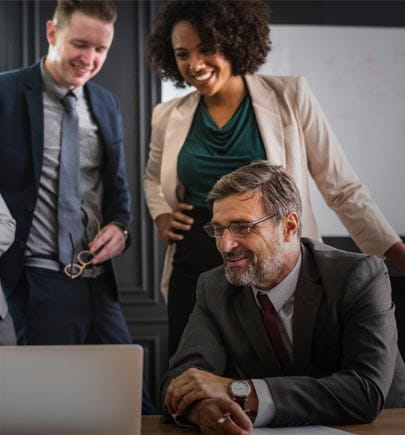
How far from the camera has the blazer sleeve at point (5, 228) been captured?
233 centimetres

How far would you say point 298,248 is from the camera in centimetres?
183

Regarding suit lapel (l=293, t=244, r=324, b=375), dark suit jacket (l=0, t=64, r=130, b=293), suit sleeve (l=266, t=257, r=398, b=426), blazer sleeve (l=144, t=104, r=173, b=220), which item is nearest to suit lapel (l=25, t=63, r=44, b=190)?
dark suit jacket (l=0, t=64, r=130, b=293)

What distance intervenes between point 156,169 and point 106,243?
30 centimetres

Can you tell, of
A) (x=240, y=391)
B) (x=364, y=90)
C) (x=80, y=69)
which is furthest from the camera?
(x=364, y=90)

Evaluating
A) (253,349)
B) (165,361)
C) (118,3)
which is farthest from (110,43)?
(253,349)

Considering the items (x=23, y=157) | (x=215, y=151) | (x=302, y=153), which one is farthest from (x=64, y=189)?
(x=302, y=153)

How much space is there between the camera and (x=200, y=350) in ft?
5.60

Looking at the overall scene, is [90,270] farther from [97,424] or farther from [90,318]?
[97,424]

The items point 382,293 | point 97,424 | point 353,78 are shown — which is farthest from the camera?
point 353,78

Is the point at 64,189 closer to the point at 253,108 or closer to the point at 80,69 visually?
the point at 80,69

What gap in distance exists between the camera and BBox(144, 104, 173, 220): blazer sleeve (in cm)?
254

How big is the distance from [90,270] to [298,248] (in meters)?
0.94

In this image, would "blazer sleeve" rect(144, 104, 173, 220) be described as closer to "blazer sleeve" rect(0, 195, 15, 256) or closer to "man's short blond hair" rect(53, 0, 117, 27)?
"man's short blond hair" rect(53, 0, 117, 27)

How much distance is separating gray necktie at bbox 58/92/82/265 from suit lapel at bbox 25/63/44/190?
0.07m
